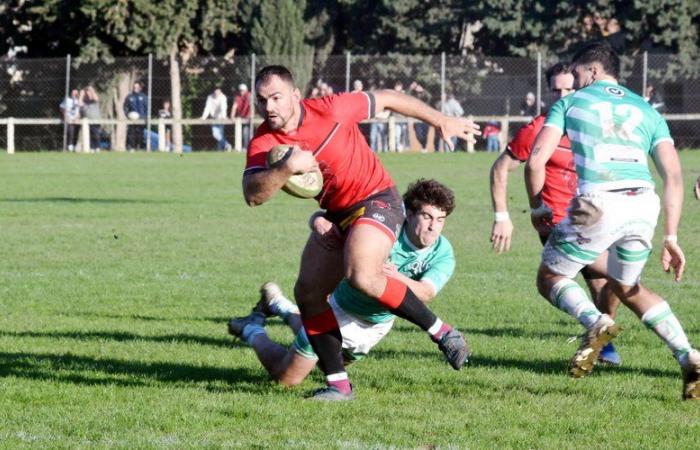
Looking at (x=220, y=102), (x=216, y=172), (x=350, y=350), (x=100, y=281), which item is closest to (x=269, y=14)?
(x=220, y=102)

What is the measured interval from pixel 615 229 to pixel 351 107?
1.47 m

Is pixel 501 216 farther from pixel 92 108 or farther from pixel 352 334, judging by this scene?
pixel 92 108

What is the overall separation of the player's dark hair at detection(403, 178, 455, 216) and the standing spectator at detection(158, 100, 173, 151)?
1223 inches

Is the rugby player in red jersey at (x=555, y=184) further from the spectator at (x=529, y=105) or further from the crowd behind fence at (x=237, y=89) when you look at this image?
the spectator at (x=529, y=105)

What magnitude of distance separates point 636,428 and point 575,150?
1.49m

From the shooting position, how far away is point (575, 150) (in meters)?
6.78

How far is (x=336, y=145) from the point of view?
6703 mm

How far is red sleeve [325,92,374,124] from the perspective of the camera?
22.2ft

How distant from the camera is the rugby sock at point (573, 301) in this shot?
6930 millimetres

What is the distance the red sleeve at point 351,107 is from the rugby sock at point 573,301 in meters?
1.36

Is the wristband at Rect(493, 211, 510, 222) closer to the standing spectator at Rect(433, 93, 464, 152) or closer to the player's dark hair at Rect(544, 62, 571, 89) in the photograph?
the player's dark hair at Rect(544, 62, 571, 89)

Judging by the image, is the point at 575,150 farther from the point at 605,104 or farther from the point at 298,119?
the point at 298,119

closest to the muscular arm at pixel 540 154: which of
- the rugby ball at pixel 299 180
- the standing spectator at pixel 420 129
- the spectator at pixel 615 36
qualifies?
the rugby ball at pixel 299 180

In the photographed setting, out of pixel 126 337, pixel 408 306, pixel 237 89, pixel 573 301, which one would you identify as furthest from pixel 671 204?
pixel 237 89
